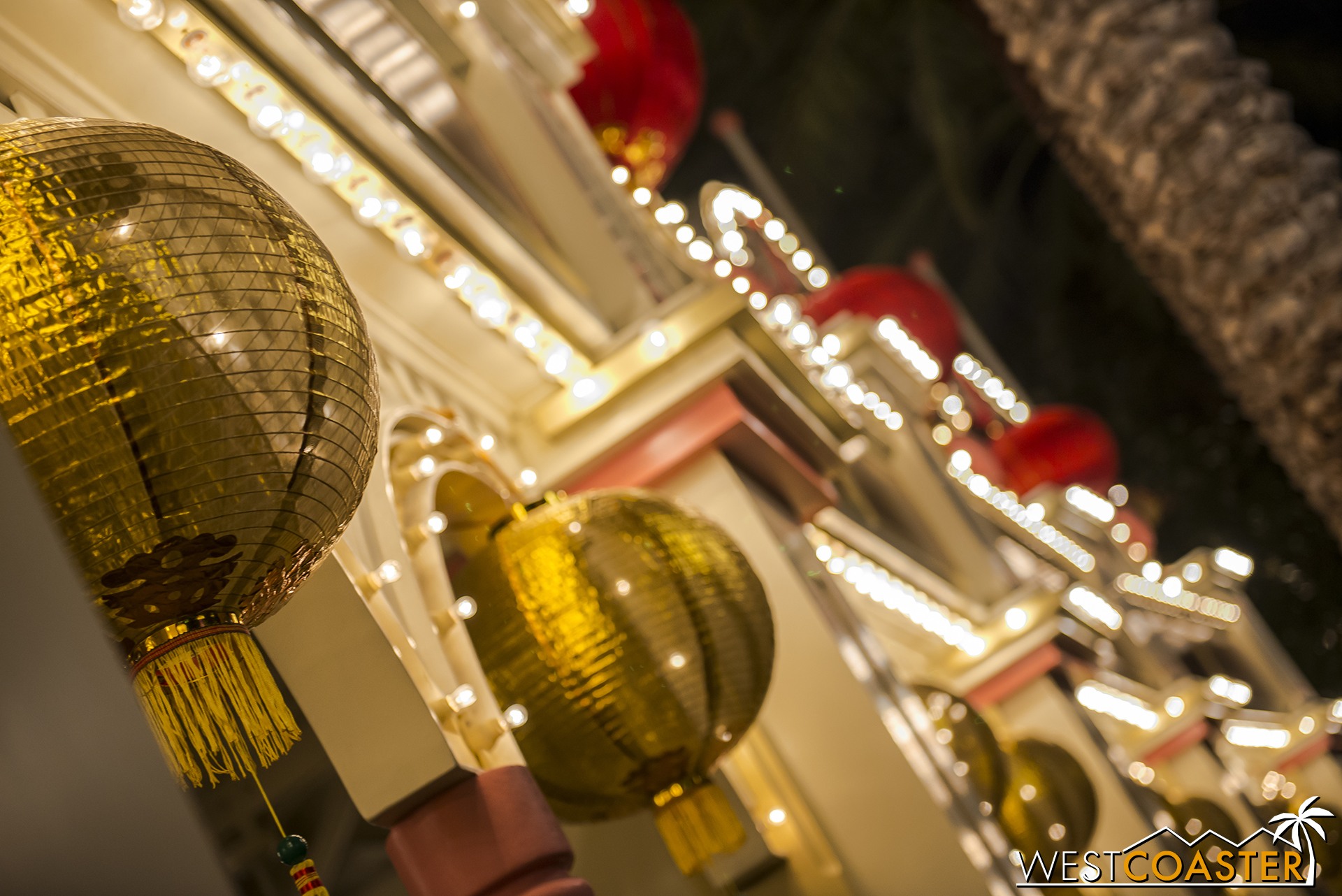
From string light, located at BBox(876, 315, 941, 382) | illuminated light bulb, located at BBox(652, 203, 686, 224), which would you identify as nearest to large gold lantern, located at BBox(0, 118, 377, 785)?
illuminated light bulb, located at BBox(652, 203, 686, 224)

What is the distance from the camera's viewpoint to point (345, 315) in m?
1.12

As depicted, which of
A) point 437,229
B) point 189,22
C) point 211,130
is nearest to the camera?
point 189,22

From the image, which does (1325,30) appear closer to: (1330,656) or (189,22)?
(1330,656)

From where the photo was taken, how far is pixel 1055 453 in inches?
349

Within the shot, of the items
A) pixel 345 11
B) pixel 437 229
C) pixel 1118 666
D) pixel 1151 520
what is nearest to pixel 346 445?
pixel 437 229

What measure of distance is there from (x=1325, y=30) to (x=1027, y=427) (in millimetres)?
4566

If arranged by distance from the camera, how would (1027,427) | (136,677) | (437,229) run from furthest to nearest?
1. (1027,427)
2. (437,229)
3. (136,677)

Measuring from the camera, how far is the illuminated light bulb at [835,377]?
4.23 meters

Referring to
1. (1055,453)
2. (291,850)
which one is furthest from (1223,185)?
(1055,453)

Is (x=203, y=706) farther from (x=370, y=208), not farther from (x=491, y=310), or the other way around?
(x=491, y=310)

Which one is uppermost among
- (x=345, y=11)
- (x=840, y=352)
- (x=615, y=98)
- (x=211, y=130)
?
(x=615, y=98)

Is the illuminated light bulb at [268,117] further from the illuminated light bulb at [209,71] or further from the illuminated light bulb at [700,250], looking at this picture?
the illuminated light bulb at [700,250]

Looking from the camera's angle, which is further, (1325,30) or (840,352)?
(1325,30)

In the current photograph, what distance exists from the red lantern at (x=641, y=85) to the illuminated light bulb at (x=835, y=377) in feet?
4.29
